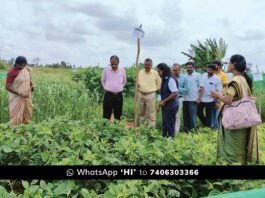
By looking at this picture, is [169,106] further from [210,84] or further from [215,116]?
[210,84]

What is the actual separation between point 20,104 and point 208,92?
24.2 inches

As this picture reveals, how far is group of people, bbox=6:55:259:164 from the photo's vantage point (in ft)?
3.83

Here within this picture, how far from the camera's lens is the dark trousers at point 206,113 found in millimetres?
1509

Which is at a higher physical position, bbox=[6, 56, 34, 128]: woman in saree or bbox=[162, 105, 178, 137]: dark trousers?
bbox=[6, 56, 34, 128]: woman in saree

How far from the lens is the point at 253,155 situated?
1.46 metres

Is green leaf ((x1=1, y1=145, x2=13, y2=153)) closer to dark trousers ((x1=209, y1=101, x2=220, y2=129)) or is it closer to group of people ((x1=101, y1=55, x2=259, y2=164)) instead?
group of people ((x1=101, y1=55, x2=259, y2=164))

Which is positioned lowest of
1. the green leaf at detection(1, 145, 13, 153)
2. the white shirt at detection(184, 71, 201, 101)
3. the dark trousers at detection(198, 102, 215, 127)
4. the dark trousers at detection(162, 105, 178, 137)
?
the green leaf at detection(1, 145, 13, 153)

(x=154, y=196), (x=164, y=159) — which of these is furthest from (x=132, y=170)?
(x=164, y=159)

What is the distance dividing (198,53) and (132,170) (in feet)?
1.02

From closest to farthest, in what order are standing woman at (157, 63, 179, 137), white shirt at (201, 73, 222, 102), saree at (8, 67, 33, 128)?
1. white shirt at (201, 73, 222, 102)
2. saree at (8, 67, 33, 128)
3. standing woman at (157, 63, 179, 137)

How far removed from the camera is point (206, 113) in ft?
5.24

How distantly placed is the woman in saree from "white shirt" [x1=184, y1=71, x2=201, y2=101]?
0.44 meters

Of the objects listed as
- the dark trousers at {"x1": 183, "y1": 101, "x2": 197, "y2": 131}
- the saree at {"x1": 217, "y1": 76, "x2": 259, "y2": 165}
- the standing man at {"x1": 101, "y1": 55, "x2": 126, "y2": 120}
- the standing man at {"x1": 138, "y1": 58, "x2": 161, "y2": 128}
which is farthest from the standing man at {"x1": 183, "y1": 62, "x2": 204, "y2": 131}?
the standing man at {"x1": 138, "y1": 58, "x2": 161, "y2": 128}

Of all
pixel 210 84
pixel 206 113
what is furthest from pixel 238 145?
pixel 210 84
